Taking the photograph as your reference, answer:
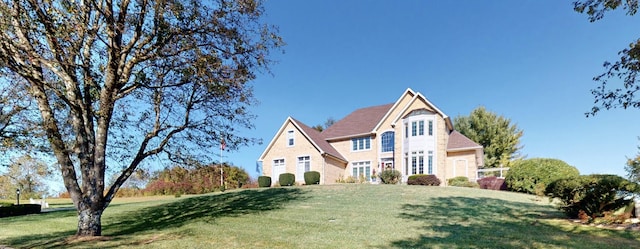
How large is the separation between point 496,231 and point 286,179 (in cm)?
2115

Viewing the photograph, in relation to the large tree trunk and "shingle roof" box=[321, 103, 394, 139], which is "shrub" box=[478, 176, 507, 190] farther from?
the large tree trunk

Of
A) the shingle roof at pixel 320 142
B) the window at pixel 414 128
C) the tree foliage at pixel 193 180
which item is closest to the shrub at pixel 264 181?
the tree foliage at pixel 193 180

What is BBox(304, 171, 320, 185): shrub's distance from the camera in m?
26.7

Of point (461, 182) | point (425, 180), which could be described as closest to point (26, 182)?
point (425, 180)

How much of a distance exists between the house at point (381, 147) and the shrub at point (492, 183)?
46.1 inches

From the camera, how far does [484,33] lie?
22.4m

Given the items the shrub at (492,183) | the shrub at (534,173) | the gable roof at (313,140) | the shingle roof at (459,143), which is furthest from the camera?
the gable roof at (313,140)

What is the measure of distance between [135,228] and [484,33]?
23377 millimetres

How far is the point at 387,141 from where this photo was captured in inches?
1133

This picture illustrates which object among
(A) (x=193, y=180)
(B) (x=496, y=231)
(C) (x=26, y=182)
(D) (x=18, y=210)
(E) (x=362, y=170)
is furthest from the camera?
(E) (x=362, y=170)

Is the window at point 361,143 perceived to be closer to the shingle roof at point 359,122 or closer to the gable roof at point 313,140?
the shingle roof at point 359,122

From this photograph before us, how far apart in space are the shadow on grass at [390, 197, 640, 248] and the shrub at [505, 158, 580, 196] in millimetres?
10719

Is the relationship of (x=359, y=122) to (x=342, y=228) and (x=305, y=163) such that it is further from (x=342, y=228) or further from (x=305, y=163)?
(x=342, y=228)

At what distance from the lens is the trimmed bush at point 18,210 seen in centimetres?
1802
